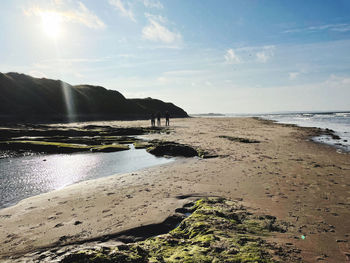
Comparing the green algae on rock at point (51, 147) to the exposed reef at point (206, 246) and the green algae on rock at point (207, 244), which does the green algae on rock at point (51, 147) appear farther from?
the exposed reef at point (206, 246)

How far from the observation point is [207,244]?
518 cm

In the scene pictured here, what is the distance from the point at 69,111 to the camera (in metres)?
124

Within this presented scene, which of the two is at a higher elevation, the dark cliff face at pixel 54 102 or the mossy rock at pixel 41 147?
the dark cliff face at pixel 54 102

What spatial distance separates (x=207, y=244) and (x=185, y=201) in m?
3.51

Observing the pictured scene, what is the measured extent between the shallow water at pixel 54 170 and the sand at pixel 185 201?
1.48m

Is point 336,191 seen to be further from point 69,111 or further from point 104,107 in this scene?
point 104,107

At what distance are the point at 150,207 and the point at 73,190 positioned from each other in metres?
4.78

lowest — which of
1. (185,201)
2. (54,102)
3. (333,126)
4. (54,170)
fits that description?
(54,170)

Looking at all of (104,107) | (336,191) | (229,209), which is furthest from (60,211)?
(104,107)

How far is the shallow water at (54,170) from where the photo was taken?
11281 mm

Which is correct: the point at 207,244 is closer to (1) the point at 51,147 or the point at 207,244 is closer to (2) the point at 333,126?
(1) the point at 51,147

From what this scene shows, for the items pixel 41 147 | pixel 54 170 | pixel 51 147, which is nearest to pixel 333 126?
pixel 51 147

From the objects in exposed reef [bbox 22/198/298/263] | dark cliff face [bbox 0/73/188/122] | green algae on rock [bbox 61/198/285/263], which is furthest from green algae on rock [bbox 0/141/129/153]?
dark cliff face [bbox 0/73/188/122]

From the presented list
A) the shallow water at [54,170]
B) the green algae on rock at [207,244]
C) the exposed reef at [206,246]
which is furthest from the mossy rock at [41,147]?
the green algae on rock at [207,244]
